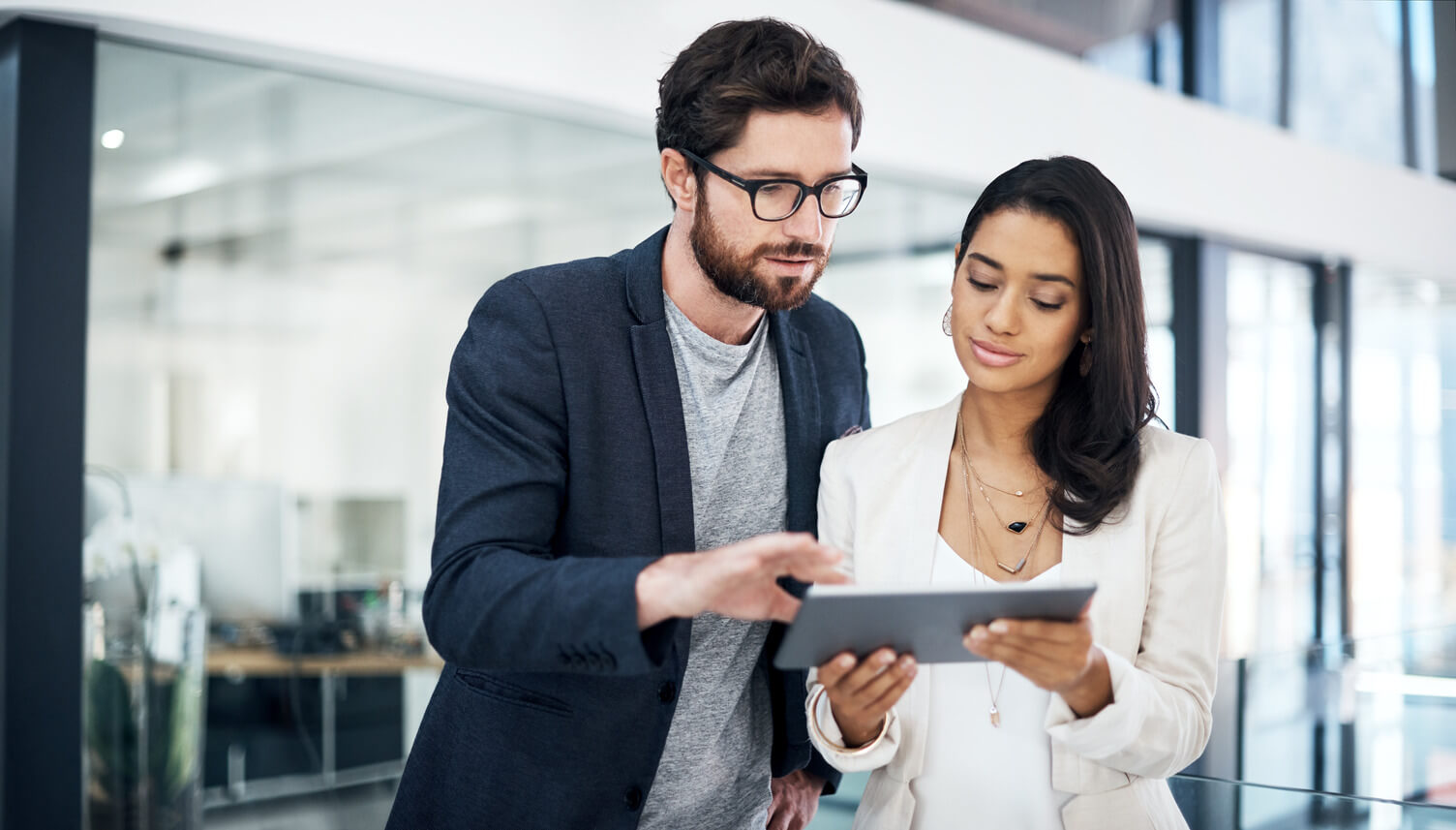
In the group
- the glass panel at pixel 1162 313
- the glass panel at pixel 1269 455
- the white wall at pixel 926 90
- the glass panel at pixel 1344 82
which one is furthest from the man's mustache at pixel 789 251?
the glass panel at pixel 1344 82

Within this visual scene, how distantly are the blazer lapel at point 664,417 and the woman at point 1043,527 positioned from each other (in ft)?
0.78

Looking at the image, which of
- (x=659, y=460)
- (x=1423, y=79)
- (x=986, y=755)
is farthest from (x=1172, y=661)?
(x=1423, y=79)

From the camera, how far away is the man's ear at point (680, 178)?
1700 mm

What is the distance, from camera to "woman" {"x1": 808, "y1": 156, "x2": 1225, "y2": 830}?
153 cm

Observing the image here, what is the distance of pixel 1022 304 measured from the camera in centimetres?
164

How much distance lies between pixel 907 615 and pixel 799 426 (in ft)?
2.09

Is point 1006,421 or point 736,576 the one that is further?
point 1006,421

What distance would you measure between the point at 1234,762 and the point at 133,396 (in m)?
2.90

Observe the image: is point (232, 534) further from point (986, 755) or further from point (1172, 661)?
point (1172, 661)

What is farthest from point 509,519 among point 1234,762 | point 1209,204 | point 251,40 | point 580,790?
point 1209,204

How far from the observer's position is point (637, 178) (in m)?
4.06

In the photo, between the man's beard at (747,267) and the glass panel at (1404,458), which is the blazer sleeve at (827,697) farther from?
the glass panel at (1404,458)

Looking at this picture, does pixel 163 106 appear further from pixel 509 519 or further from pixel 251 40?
pixel 509 519

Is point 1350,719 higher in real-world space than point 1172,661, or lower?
lower
